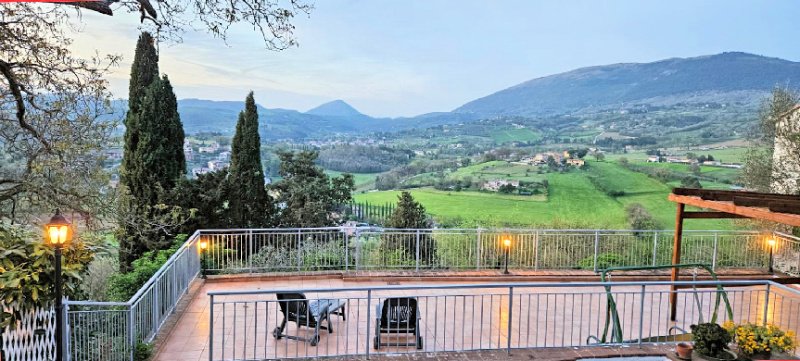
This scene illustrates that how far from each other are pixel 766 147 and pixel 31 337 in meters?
19.4

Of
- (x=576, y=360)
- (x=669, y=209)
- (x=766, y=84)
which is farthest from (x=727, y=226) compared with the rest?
(x=766, y=84)

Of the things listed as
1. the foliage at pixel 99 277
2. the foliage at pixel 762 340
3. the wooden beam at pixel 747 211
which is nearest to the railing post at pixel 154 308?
the foliage at pixel 99 277

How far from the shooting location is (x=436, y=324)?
260 inches

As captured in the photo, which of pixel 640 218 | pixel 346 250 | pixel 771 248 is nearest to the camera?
pixel 346 250

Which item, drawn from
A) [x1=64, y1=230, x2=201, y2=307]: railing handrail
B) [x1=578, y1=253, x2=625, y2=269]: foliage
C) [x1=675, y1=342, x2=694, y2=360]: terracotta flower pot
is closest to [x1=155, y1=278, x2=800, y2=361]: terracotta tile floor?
[x1=675, y1=342, x2=694, y2=360]: terracotta flower pot

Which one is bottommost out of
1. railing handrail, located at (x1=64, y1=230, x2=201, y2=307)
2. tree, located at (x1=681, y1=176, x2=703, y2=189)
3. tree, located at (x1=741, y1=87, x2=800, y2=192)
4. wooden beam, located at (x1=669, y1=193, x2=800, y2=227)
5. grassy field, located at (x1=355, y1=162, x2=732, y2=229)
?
grassy field, located at (x1=355, y1=162, x2=732, y2=229)

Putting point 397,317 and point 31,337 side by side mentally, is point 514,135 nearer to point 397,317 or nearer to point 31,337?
point 397,317

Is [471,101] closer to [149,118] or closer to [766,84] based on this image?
[766,84]

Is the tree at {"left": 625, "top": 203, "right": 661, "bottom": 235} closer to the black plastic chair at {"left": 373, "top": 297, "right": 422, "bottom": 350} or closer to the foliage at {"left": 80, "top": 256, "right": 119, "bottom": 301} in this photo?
the black plastic chair at {"left": 373, "top": 297, "right": 422, "bottom": 350}

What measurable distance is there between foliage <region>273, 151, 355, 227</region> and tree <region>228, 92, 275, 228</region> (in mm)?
897

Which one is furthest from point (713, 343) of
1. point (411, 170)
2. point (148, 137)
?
point (411, 170)

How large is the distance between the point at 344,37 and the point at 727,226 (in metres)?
19.4

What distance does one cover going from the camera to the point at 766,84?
42.5 meters

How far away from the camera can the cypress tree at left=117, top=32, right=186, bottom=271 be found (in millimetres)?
13562
